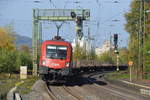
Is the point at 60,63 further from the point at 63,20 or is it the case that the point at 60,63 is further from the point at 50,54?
the point at 63,20

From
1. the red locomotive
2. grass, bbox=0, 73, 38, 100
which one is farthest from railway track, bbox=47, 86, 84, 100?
the red locomotive

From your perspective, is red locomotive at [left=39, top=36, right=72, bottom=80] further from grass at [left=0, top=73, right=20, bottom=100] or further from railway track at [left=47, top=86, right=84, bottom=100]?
railway track at [left=47, top=86, right=84, bottom=100]

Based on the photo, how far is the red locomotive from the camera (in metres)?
26.7

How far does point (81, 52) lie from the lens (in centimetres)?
8325

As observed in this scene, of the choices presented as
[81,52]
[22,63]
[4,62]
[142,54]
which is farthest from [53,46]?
[81,52]

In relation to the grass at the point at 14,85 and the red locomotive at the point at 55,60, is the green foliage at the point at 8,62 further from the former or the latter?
the red locomotive at the point at 55,60

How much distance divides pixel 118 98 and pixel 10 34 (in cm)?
6448

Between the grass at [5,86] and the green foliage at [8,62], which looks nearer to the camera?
the grass at [5,86]

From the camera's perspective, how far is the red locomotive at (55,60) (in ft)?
87.7

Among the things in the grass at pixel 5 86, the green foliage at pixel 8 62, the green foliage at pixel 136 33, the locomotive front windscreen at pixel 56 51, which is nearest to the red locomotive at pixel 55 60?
the locomotive front windscreen at pixel 56 51

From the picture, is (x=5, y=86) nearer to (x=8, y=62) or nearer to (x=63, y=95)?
(x=63, y=95)

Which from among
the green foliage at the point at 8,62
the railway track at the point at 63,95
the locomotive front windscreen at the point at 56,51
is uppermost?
the locomotive front windscreen at the point at 56,51

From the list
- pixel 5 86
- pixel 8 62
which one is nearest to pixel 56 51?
pixel 5 86

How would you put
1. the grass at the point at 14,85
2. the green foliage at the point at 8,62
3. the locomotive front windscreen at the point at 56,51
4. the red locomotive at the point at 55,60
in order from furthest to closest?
the green foliage at the point at 8,62 → the locomotive front windscreen at the point at 56,51 → the red locomotive at the point at 55,60 → the grass at the point at 14,85
